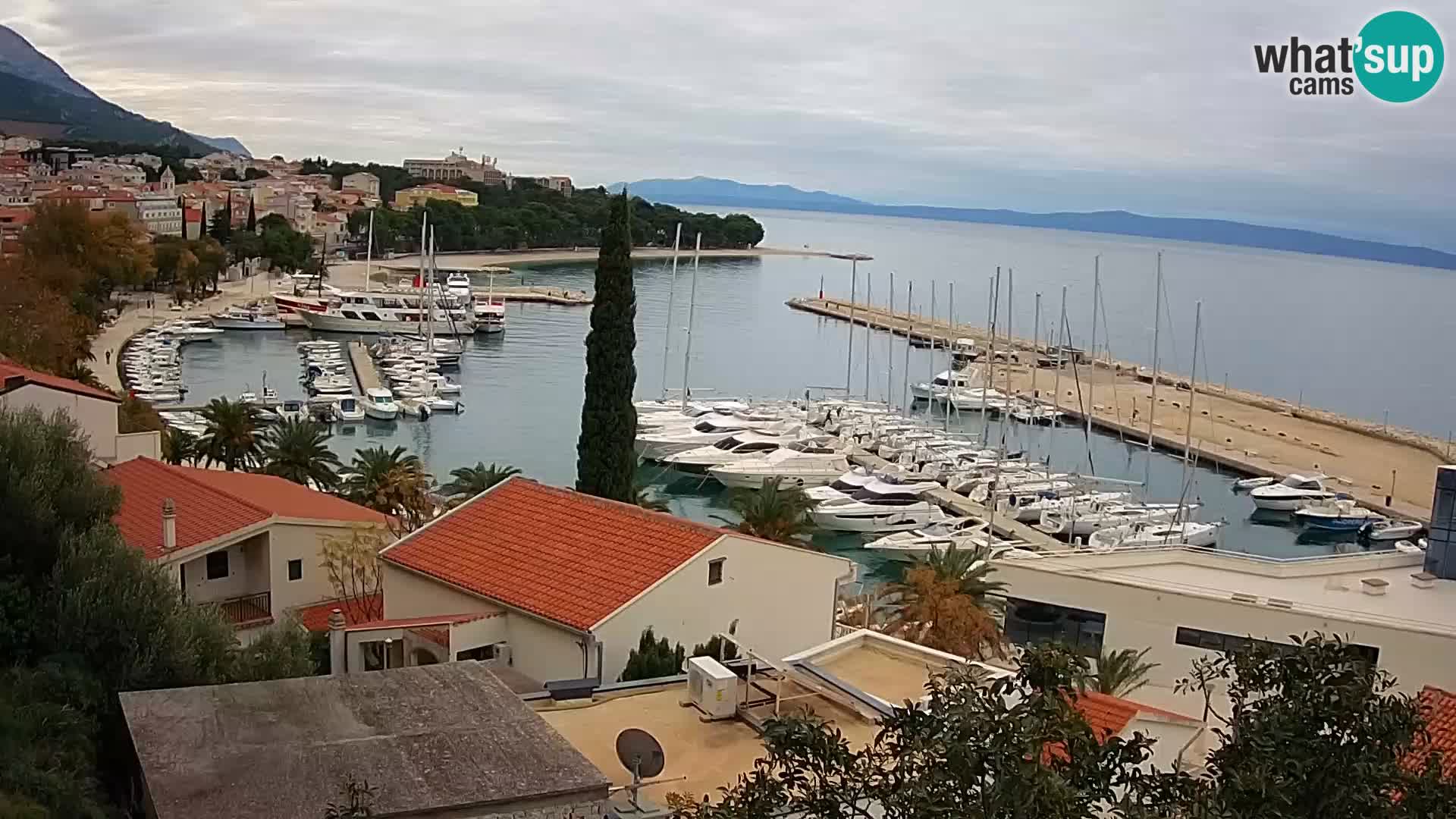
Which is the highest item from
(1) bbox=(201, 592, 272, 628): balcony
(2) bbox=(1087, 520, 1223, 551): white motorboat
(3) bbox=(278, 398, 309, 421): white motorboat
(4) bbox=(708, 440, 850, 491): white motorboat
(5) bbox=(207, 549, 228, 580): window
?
(5) bbox=(207, 549, 228, 580): window

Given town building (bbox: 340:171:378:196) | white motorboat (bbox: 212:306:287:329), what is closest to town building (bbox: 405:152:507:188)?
town building (bbox: 340:171:378:196)

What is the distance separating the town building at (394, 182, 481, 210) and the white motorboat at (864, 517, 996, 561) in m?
102

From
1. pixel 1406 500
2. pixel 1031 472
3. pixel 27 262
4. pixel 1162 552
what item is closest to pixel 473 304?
pixel 27 262

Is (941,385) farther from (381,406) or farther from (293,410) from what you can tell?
(293,410)

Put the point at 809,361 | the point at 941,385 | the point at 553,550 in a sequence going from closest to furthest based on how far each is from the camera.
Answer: the point at 553,550, the point at 941,385, the point at 809,361

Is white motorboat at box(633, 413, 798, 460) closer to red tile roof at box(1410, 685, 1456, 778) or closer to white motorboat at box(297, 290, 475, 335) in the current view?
white motorboat at box(297, 290, 475, 335)

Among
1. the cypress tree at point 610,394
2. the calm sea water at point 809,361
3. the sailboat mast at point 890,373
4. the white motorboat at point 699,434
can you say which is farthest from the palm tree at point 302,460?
the sailboat mast at point 890,373

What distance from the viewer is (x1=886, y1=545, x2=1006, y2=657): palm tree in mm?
17312

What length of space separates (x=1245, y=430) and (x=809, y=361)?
1002 inches

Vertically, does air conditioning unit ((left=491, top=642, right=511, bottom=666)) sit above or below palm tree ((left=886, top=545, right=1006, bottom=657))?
above

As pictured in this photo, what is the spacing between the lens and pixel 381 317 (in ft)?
215

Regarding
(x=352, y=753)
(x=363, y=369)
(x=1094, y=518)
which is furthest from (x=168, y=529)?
(x=363, y=369)

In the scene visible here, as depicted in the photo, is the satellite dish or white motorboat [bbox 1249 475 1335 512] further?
white motorboat [bbox 1249 475 1335 512]

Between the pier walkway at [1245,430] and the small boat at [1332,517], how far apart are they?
275 cm
